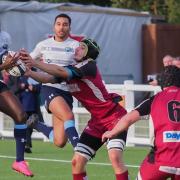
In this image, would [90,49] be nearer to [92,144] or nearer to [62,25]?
[92,144]

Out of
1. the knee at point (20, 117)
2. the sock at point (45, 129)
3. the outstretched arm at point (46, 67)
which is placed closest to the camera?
the outstretched arm at point (46, 67)

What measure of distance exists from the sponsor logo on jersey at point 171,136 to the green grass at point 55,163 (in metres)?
5.05

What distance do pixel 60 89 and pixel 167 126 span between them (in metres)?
4.54

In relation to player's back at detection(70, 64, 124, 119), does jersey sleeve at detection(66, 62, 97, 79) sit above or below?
above

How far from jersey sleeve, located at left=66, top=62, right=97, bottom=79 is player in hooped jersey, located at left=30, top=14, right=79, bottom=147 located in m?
1.48

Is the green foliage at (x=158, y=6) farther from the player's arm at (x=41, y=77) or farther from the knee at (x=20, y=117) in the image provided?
the player's arm at (x=41, y=77)

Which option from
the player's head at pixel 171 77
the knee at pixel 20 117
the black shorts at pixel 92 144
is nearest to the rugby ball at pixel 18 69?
the black shorts at pixel 92 144

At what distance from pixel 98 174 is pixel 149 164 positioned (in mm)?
5485

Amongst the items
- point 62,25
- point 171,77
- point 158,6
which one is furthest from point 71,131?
point 158,6

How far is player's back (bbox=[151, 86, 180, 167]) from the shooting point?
28.8 ft

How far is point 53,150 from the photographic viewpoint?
1852cm

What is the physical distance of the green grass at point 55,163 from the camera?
14047 mm

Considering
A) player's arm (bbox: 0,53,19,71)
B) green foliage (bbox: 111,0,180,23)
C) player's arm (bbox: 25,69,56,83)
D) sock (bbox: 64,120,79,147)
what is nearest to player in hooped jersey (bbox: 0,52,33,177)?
sock (bbox: 64,120,79,147)

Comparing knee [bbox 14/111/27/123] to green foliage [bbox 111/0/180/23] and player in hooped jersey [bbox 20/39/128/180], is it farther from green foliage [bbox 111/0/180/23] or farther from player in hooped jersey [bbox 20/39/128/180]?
green foliage [bbox 111/0/180/23]
